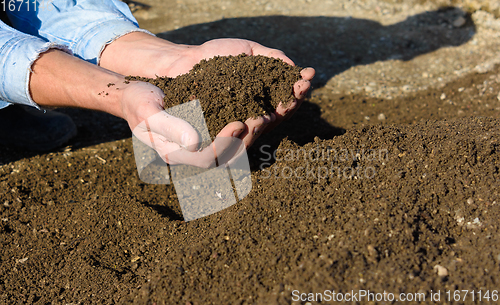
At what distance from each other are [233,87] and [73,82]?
3.18 ft

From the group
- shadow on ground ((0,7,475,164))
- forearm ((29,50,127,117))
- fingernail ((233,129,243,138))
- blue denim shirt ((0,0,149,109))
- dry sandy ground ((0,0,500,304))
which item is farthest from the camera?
shadow on ground ((0,7,475,164))

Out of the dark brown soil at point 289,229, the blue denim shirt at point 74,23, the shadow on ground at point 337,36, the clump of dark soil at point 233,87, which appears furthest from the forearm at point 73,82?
the shadow on ground at point 337,36

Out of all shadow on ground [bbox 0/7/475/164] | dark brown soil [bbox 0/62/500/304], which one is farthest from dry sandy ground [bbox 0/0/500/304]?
shadow on ground [bbox 0/7/475/164]

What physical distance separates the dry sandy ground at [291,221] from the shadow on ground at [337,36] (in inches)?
38.9

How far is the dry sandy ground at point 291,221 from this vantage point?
150cm

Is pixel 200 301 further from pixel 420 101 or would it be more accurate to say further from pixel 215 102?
pixel 420 101

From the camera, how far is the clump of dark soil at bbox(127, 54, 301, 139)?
1.96 metres

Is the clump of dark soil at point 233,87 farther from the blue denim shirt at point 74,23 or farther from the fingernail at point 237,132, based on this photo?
the blue denim shirt at point 74,23

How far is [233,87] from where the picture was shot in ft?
6.69

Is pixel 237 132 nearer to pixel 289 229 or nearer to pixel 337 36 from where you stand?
pixel 289 229

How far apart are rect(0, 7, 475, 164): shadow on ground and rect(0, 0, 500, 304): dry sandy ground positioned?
3.25 ft

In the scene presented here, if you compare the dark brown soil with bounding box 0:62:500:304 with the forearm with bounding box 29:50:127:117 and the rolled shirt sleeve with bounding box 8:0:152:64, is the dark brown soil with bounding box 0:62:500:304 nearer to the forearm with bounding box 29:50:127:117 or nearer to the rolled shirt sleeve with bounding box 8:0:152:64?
the forearm with bounding box 29:50:127:117

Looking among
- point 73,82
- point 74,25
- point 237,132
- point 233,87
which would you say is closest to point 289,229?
point 237,132

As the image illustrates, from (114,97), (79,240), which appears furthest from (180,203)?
(114,97)
